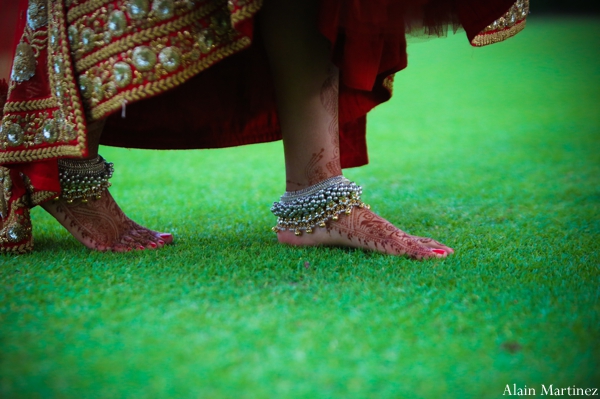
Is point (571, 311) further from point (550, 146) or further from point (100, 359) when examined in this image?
point (550, 146)

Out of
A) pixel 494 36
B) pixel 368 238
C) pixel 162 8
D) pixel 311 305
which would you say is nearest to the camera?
pixel 311 305

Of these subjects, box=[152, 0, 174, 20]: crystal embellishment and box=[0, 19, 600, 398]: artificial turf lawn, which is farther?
box=[152, 0, 174, 20]: crystal embellishment

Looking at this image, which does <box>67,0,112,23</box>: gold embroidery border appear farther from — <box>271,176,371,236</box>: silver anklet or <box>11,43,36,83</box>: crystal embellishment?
<box>271,176,371,236</box>: silver anklet

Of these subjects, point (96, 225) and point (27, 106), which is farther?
point (96, 225)

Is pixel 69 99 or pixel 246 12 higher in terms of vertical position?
pixel 246 12

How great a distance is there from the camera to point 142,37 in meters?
0.95

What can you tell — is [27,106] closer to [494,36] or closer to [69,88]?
[69,88]

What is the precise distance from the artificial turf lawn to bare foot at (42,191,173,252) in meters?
0.04

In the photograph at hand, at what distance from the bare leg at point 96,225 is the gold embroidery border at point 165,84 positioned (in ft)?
0.61

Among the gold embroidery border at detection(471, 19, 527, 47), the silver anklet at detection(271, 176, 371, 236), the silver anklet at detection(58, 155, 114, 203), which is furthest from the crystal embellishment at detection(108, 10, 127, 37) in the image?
the gold embroidery border at detection(471, 19, 527, 47)

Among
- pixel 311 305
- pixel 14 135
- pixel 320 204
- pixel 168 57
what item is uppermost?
pixel 168 57

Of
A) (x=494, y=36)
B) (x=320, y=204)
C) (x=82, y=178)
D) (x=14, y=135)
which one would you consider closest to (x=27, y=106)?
(x=14, y=135)

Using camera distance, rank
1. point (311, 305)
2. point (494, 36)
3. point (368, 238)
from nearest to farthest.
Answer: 1. point (311, 305)
2. point (368, 238)
3. point (494, 36)

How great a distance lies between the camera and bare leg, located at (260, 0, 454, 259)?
1.09 m
